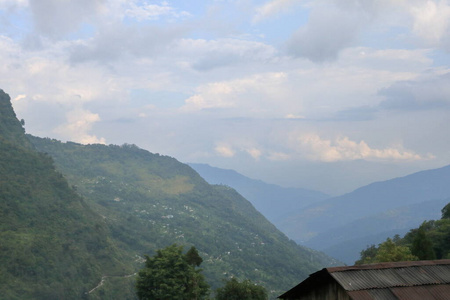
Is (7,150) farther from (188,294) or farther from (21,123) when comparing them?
(188,294)

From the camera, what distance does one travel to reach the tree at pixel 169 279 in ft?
165

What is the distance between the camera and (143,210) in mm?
191375

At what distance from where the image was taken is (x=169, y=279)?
50.6 meters

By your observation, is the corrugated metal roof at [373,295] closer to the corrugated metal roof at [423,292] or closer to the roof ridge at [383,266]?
the corrugated metal roof at [423,292]

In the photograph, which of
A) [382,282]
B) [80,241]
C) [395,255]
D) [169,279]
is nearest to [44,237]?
[80,241]

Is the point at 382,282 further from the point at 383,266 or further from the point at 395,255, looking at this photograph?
the point at 395,255

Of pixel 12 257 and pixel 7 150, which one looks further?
→ pixel 7 150

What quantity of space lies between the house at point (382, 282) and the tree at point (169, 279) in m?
33.2

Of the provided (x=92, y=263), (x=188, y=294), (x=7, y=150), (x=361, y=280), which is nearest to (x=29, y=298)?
(x=92, y=263)

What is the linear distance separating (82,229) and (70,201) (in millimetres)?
12335

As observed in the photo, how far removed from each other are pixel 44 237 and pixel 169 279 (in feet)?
184

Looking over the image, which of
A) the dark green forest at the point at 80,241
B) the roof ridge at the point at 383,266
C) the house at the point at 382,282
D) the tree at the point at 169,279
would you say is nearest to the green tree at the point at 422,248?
the dark green forest at the point at 80,241

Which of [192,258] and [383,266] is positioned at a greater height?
[383,266]

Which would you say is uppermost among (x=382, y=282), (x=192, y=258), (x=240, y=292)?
(x=382, y=282)
